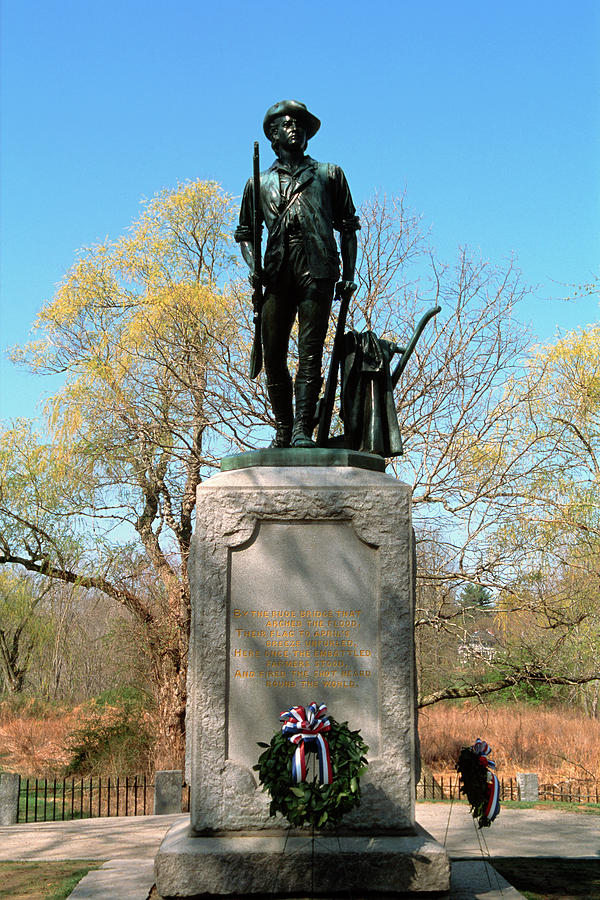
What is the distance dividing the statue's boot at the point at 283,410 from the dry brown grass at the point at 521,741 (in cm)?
1125

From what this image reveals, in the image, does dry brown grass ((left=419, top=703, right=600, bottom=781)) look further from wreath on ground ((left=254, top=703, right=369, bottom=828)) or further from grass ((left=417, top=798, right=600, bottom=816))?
wreath on ground ((left=254, top=703, right=369, bottom=828))

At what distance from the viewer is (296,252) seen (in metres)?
6.01

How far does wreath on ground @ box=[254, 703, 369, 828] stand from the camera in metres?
4.30

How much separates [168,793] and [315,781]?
302 inches

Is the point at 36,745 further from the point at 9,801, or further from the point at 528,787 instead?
the point at 528,787

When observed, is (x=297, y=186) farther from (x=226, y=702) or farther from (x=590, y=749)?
(x=590, y=749)

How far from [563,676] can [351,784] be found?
12.3m

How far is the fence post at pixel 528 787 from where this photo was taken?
37.1 ft

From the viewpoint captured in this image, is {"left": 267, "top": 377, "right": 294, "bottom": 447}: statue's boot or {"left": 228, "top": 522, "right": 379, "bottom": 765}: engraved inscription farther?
{"left": 267, "top": 377, "right": 294, "bottom": 447}: statue's boot

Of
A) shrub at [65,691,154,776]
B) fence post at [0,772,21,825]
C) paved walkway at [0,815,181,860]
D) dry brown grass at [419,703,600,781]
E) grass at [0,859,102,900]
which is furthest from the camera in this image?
shrub at [65,691,154,776]

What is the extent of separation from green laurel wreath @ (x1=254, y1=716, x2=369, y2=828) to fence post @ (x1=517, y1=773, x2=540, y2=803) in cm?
776

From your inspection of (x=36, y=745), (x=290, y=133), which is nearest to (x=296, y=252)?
(x=290, y=133)

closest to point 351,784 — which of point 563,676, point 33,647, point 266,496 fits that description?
point 266,496

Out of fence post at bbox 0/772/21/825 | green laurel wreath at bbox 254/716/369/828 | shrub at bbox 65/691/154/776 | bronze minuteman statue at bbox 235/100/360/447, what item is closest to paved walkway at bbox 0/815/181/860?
fence post at bbox 0/772/21/825
